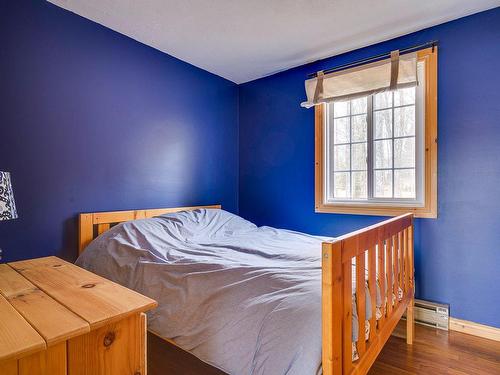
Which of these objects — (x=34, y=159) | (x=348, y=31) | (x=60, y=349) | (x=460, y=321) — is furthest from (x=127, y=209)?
(x=460, y=321)

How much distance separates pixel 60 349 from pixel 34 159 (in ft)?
5.59

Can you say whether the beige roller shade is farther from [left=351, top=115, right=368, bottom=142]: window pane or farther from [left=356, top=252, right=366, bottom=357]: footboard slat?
[left=356, top=252, right=366, bottom=357]: footboard slat

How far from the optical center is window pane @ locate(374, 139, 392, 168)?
2432 millimetres

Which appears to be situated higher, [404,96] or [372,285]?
[404,96]

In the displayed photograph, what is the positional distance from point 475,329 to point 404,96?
71.9 inches

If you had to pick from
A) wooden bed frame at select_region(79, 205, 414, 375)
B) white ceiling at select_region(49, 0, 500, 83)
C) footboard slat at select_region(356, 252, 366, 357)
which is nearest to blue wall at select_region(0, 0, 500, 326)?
white ceiling at select_region(49, 0, 500, 83)

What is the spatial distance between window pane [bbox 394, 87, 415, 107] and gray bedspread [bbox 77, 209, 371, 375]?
1.37 metres

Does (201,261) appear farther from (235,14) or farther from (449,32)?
(449,32)

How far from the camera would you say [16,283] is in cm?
A: 97

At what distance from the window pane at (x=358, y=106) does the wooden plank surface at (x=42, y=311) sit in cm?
259

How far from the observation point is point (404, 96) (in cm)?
236

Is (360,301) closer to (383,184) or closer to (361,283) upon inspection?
(361,283)

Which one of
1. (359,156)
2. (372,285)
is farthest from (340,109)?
(372,285)

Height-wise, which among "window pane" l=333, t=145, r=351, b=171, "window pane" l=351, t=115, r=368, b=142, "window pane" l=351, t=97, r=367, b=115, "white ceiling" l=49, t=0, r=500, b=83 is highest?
"white ceiling" l=49, t=0, r=500, b=83
